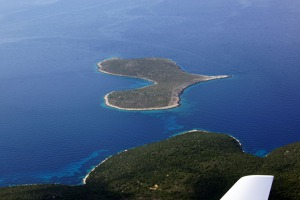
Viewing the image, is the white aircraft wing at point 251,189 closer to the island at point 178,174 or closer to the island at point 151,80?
the island at point 178,174

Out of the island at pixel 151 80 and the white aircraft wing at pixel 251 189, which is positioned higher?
the white aircraft wing at pixel 251 189

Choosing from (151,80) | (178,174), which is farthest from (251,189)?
(151,80)

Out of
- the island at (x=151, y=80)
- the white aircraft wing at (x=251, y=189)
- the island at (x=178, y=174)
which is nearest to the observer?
the white aircraft wing at (x=251, y=189)

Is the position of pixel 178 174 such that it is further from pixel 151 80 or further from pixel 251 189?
pixel 151 80

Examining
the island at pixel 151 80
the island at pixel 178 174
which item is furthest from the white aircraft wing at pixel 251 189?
the island at pixel 151 80

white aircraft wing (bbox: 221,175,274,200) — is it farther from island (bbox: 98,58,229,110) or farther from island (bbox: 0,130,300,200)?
island (bbox: 98,58,229,110)

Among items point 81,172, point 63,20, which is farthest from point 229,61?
point 63,20

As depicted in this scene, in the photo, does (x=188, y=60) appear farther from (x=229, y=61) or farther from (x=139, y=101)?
(x=139, y=101)
